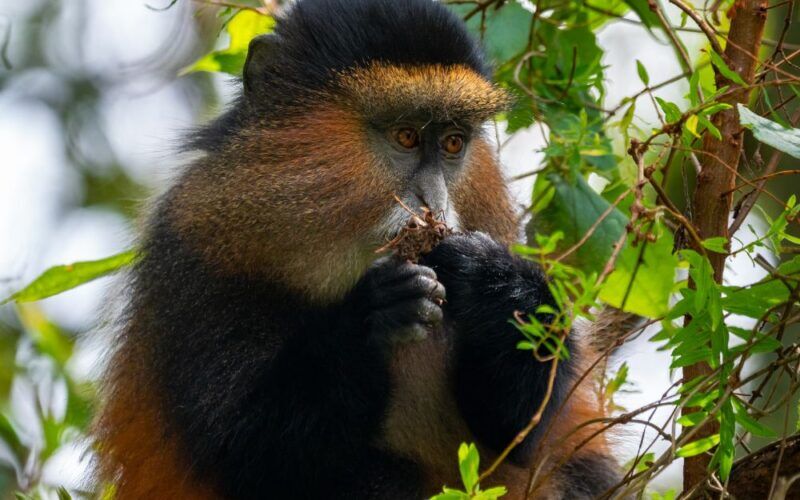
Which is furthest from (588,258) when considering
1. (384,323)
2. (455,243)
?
(384,323)

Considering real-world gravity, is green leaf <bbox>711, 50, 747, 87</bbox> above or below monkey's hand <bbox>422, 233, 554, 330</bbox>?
above

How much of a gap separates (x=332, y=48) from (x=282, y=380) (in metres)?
1.41

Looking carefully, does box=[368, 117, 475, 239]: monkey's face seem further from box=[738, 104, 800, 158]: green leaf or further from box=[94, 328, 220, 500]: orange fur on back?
box=[738, 104, 800, 158]: green leaf

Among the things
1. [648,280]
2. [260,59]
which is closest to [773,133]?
[648,280]

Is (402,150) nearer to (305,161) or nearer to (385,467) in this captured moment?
(305,161)

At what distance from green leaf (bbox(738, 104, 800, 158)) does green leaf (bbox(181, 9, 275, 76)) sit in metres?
2.85

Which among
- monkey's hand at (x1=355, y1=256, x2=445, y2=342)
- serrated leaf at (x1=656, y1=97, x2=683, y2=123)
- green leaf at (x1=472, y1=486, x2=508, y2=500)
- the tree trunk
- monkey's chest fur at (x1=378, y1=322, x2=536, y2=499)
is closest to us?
green leaf at (x1=472, y1=486, x2=508, y2=500)

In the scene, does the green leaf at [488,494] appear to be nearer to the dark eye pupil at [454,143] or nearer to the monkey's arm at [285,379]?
the monkey's arm at [285,379]

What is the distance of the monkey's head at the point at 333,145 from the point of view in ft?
Answer: 14.9

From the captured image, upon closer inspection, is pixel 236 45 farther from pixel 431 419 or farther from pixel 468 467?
pixel 468 467

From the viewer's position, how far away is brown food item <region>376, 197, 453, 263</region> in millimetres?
4332

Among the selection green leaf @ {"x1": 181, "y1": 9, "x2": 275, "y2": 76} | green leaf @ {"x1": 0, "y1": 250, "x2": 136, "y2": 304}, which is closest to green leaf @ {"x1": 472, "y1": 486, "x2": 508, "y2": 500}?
green leaf @ {"x1": 0, "y1": 250, "x2": 136, "y2": 304}

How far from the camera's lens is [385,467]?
465cm

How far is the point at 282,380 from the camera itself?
4402mm
